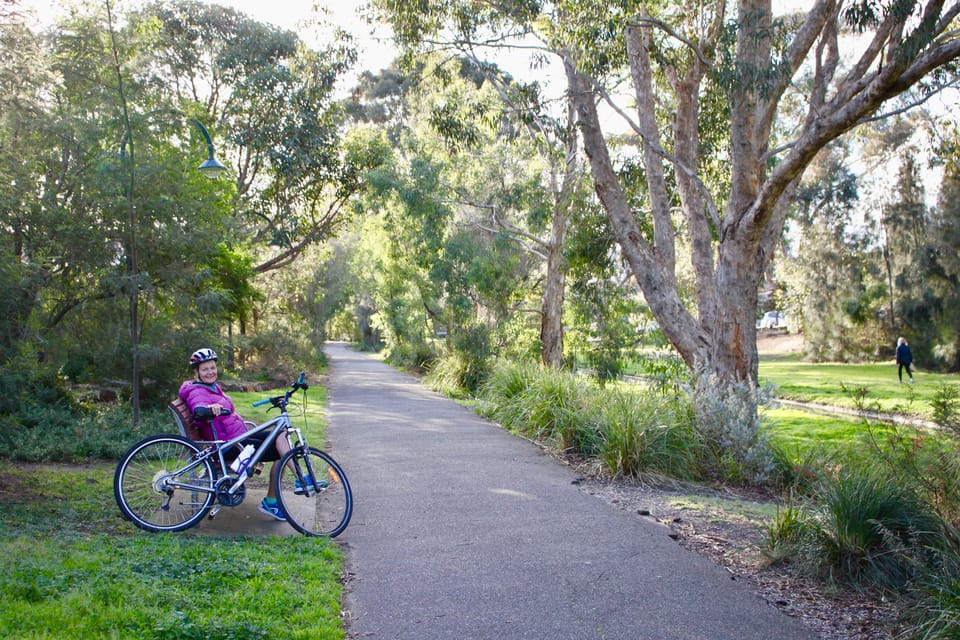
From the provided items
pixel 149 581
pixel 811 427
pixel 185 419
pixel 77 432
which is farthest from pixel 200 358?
pixel 811 427

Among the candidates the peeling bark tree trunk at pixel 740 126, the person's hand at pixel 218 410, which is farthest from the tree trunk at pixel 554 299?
the person's hand at pixel 218 410

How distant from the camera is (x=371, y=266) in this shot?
34.6 m

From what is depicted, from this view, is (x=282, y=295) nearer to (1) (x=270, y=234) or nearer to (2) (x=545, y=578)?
(1) (x=270, y=234)

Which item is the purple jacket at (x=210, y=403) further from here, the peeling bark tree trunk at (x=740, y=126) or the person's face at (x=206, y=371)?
the peeling bark tree trunk at (x=740, y=126)

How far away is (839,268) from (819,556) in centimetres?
3764

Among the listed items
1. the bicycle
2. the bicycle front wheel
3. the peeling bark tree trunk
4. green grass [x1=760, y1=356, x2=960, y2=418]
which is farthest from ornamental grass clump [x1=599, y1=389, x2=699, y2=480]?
green grass [x1=760, y1=356, x2=960, y2=418]

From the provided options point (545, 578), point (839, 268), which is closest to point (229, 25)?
point (545, 578)

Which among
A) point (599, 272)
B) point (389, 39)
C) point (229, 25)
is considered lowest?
point (599, 272)

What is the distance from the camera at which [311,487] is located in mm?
6977

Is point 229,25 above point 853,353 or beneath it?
above

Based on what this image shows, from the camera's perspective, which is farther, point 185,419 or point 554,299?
point 554,299

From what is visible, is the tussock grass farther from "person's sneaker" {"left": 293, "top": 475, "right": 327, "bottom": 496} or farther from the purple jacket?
the purple jacket

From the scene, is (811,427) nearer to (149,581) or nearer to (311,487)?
(311,487)

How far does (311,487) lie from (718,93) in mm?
10251
